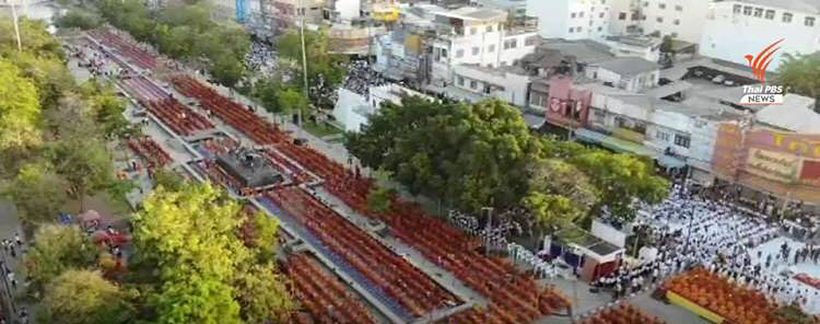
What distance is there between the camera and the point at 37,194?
29453mm

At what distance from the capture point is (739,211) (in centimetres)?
3631

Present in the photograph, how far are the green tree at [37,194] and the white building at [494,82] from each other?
91.9ft

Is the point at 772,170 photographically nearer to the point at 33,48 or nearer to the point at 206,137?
the point at 206,137

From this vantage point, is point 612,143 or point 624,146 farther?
point 612,143

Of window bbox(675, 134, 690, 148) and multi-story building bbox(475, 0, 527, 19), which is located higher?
multi-story building bbox(475, 0, 527, 19)

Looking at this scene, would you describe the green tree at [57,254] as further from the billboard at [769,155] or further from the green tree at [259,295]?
the billboard at [769,155]

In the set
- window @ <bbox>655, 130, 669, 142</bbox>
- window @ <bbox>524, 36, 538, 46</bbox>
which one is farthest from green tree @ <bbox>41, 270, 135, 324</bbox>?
window @ <bbox>524, 36, 538, 46</bbox>

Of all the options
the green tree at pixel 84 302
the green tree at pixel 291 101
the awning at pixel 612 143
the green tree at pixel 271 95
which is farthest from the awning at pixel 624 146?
the green tree at pixel 84 302

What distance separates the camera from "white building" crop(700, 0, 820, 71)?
177 feet

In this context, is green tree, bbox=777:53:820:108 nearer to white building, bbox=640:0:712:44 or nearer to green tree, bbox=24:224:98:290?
white building, bbox=640:0:712:44

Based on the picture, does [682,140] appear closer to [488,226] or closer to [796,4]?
[488,226]

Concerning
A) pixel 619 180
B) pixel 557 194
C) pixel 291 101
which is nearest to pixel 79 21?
pixel 291 101

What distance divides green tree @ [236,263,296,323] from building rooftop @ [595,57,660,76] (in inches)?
1352

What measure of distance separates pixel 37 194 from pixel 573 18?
155 ft
